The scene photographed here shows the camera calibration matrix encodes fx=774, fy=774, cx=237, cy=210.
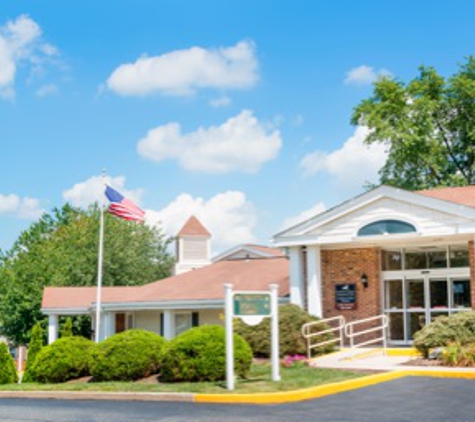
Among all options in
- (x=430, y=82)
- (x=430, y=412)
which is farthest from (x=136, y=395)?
(x=430, y=82)

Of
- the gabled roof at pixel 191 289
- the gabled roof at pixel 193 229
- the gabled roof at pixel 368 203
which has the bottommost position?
the gabled roof at pixel 191 289

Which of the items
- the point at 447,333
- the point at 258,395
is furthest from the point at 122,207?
the point at 258,395

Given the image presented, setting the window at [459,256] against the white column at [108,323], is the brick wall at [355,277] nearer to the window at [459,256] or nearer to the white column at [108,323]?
the window at [459,256]

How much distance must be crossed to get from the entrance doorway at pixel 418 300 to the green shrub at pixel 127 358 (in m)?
9.73

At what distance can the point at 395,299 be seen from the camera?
2598 centimetres

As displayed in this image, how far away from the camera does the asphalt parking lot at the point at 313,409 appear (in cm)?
1241

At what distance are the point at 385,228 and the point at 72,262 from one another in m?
28.7

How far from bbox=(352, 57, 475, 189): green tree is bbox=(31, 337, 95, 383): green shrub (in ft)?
90.3

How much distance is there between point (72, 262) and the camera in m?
49.2

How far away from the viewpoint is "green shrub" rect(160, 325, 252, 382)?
1717 centimetres

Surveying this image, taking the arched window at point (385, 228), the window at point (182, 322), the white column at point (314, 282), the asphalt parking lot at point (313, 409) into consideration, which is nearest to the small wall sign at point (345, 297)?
the white column at point (314, 282)

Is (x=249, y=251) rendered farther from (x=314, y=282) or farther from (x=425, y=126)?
(x=314, y=282)

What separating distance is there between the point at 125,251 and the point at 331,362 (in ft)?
106

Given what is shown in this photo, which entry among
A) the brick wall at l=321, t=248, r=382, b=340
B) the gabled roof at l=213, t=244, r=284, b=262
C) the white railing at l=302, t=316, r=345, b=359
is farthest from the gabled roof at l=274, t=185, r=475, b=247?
the gabled roof at l=213, t=244, r=284, b=262
